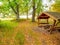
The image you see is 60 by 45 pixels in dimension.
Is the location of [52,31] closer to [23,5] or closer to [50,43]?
[50,43]

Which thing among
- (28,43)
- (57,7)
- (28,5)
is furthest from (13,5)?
(28,43)

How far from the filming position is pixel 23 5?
40375 mm

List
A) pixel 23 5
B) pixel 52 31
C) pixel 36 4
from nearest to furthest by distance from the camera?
pixel 52 31 < pixel 36 4 < pixel 23 5

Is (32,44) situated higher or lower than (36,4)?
lower

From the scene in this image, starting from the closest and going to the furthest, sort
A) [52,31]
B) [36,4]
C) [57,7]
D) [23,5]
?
[52,31] → [57,7] → [36,4] → [23,5]

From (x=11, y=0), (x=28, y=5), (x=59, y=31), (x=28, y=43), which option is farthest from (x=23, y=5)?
(x=28, y=43)

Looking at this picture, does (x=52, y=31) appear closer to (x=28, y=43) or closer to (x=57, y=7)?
(x=28, y=43)

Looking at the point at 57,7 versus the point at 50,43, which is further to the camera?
the point at 57,7

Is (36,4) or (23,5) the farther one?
(23,5)

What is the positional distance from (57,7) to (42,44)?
19688 mm

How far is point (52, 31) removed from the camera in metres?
20.5

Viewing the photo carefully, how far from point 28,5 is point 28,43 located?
2706 centimetres

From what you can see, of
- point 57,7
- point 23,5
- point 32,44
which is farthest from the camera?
point 23,5

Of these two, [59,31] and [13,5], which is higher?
[13,5]
